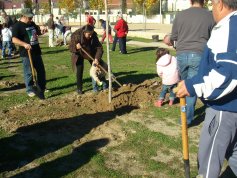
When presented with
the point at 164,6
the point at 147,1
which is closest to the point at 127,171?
the point at 147,1

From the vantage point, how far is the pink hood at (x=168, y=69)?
22.4 feet

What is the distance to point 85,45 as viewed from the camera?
26.1ft

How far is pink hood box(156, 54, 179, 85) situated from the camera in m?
→ 6.84

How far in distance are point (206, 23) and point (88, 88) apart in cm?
427

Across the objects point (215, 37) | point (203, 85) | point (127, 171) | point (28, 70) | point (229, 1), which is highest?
point (229, 1)

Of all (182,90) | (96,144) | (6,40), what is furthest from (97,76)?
(6,40)

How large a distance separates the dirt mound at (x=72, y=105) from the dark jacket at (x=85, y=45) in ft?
3.11

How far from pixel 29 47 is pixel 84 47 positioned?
1.20 meters

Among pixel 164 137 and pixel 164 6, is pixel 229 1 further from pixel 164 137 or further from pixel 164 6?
pixel 164 6

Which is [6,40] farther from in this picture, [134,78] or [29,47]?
[29,47]

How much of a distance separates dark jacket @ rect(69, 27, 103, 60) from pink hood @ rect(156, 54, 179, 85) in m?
1.72

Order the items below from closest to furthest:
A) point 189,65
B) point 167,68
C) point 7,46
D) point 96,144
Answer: point 96,144, point 189,65, point 167,68, point 7,46

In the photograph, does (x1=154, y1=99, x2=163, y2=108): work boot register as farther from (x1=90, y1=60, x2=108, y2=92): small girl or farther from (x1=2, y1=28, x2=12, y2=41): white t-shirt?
(x1=2, y1=28, x2=12, y2=41): white t-shirt

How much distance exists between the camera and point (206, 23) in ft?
17.7
